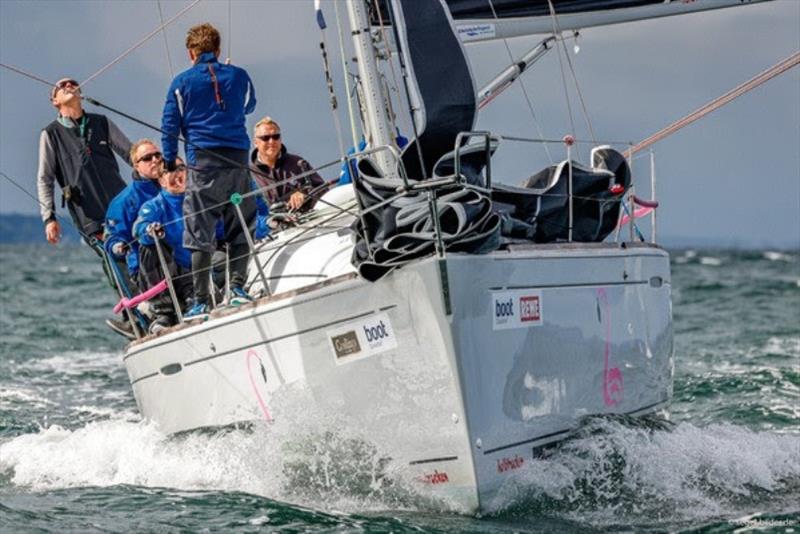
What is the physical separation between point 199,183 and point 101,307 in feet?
61.1

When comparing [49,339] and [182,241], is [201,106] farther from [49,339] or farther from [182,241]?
[49,339]

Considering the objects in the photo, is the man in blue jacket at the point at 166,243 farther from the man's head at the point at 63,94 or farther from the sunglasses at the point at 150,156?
the man's head at the point at 63,94

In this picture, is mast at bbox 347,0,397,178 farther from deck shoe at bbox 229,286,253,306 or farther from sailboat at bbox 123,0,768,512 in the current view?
deck shoe at bbox 229,286,253,306

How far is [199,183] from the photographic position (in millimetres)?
8820

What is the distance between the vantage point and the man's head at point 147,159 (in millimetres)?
9758

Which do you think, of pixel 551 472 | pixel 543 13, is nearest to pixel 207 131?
pixel 551 472

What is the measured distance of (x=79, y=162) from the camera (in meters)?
A: 10.5

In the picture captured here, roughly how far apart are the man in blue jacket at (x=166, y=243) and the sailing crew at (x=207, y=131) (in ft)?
0.77

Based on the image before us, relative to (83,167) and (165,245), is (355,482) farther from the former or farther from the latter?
(83,167)

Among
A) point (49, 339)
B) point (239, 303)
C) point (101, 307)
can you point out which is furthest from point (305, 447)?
point (101, 307)

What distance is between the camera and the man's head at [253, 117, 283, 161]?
10523 mm

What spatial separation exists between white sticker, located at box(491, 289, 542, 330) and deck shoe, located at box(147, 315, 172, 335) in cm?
256

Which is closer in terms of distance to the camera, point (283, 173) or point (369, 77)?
point (369, 77)

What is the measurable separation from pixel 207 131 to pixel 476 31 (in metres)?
2.60
